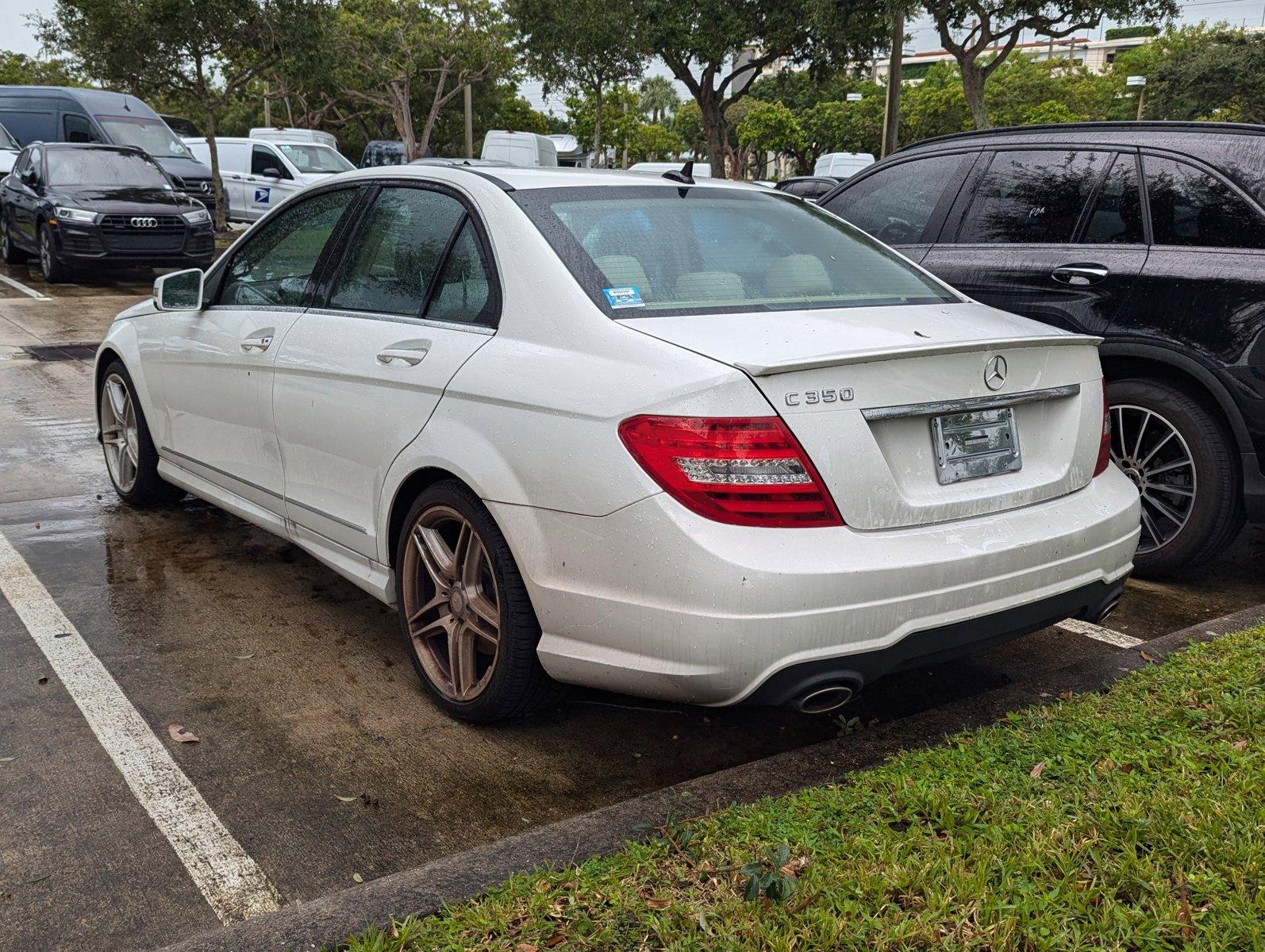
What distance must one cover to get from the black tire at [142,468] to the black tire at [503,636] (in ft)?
8.33

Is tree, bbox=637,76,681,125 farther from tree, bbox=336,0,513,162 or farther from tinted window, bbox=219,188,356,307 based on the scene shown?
tinted window, bbox=219,188,356,307

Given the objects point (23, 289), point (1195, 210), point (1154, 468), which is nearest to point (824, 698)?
point (1154, 468)

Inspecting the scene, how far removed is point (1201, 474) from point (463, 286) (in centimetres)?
306

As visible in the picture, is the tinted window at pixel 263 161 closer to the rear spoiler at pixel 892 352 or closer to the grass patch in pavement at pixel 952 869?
the rear spoiler at pixel 892 352

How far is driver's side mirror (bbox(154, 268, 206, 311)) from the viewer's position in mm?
5125

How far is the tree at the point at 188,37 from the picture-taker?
74.3 feet

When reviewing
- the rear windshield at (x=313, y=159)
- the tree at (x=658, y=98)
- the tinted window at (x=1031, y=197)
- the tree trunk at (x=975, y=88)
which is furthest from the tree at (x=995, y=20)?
the tree at (x=658, y=98)

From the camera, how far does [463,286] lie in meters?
3.78

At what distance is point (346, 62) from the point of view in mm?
43000

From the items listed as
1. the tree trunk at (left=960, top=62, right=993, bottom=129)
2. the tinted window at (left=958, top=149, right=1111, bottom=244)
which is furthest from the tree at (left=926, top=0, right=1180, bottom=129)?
the tinted window at (left=958, top=149, right=1111, bottom=244)

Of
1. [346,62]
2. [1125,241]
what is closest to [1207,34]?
[346,62]

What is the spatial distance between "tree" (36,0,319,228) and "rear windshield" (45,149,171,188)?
5.27 m

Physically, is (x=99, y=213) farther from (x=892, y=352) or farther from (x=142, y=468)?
(x=892, y=352)

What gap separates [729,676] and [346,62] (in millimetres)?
43857
